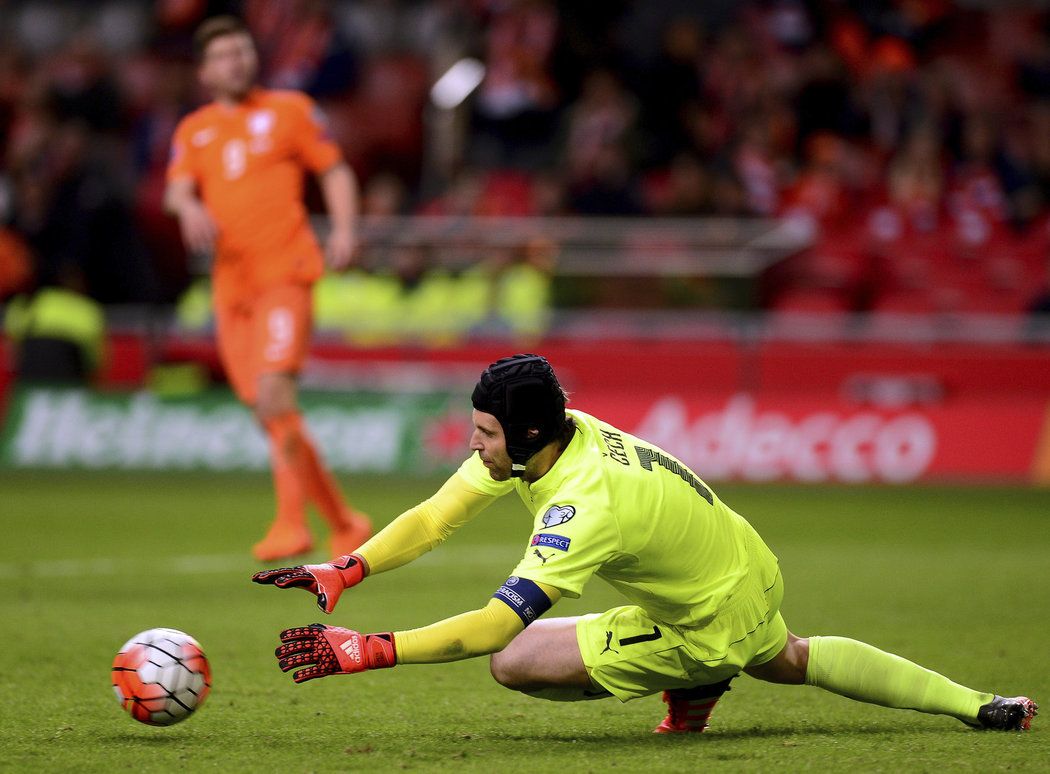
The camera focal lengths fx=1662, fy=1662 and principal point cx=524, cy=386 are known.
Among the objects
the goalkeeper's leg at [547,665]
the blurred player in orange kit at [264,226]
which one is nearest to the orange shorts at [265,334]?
the blurred player in orange kit at [264,226]

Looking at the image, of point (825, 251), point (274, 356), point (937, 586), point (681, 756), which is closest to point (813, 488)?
point (825, 251)

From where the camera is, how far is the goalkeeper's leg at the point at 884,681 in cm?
506

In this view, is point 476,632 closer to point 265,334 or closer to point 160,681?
point 160,681

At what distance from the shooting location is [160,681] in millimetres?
4875

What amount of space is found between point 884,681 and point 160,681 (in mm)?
2172

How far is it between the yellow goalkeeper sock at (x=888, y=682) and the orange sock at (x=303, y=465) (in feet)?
12.5

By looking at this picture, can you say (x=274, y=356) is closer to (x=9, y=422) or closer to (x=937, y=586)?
(x=937, y=586)

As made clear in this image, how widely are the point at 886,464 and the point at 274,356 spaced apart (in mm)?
7093

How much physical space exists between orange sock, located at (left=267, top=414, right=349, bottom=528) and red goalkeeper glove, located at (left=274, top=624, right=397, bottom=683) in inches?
159

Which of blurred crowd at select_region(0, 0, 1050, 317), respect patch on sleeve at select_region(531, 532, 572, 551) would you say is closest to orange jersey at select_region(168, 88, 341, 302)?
respect patch on sleeve at select_region(531, 532, 572, 551)

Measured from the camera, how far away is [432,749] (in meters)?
4.80

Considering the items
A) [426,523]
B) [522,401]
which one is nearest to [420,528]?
[426,523]

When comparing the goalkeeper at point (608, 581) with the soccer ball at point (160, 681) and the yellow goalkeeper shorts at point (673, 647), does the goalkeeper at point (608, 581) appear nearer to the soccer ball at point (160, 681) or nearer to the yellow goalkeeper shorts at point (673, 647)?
the yellow goalkeeper shorts at point (673, 647)

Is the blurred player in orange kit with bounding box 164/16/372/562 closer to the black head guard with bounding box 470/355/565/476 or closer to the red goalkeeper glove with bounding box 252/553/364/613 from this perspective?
the red goalkeeper glove with bounding box 252/553/364/613
